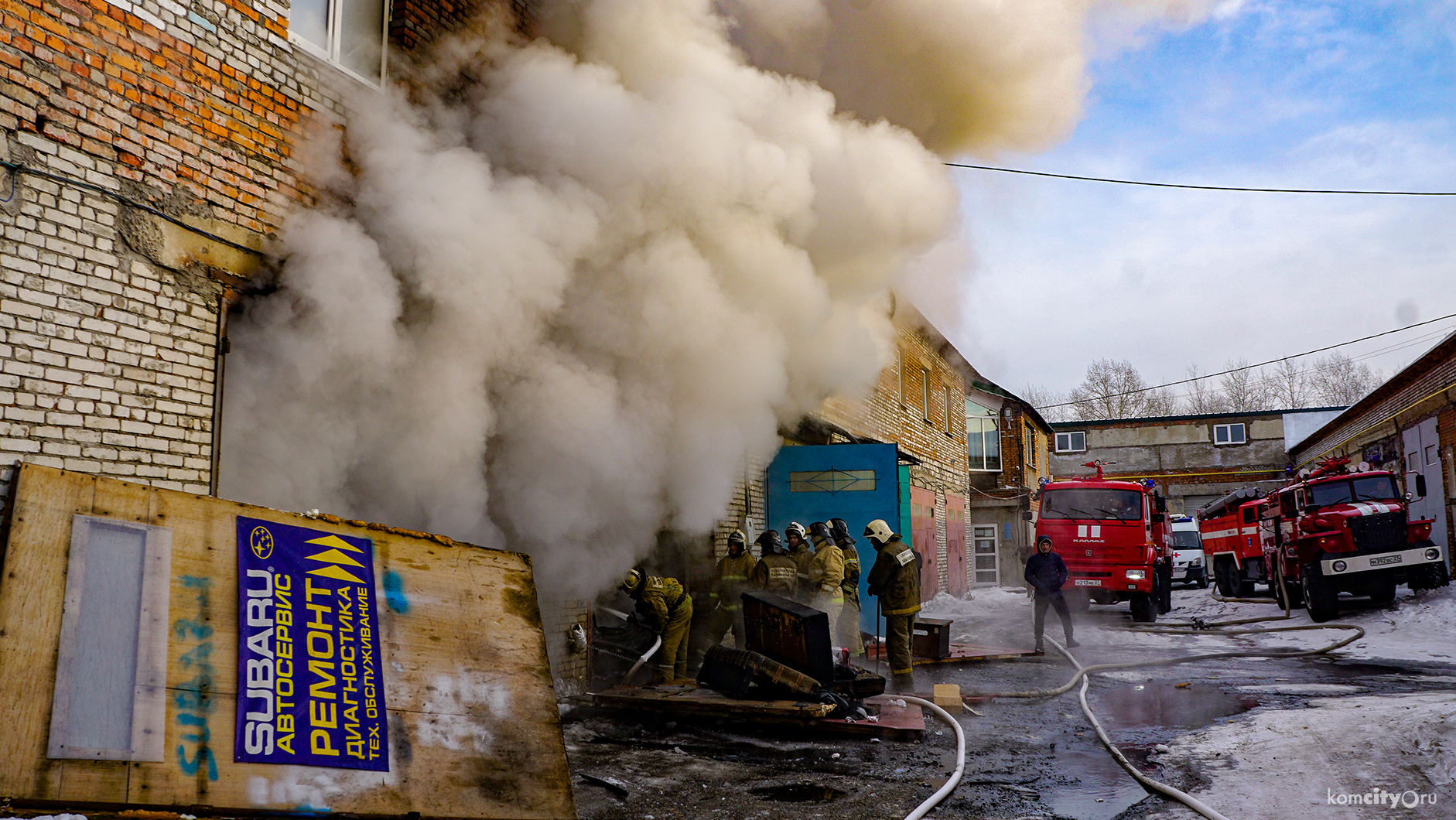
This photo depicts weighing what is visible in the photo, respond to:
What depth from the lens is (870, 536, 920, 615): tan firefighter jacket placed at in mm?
8141

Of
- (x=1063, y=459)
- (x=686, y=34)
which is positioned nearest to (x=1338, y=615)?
(x=686, y=34)

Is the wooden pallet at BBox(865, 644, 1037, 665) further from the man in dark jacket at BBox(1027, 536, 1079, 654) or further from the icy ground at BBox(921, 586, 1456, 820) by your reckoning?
the icy ground at BBox(921, 586, 1456, 820)

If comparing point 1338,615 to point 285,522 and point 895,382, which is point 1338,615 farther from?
point 285,522

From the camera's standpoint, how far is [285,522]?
13.5 ft

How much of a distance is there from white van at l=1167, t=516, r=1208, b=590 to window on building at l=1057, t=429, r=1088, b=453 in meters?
15.4

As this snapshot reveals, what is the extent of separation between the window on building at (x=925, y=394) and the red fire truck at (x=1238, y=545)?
252 inches

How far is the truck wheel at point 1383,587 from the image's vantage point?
1252cm

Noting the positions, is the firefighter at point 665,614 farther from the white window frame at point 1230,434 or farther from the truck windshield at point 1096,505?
the white window frame at point 1230,434

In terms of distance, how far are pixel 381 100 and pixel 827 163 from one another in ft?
12.6

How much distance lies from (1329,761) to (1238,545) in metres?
15.1

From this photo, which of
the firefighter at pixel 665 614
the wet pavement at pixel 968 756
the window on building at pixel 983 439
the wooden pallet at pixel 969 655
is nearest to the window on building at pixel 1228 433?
the window on building at pixel 983 439

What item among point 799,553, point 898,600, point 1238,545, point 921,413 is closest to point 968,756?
point 898,600

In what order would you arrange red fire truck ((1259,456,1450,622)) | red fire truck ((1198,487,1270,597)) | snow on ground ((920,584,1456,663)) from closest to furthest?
snow on ground ((920,584,1456,663)) < red fire truck ((1259,456,1450,622)) < red fire truck ((1198,487,1270,597))

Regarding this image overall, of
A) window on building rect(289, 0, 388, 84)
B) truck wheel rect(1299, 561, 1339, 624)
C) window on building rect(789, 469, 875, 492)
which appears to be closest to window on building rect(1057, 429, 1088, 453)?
truck wheel rect(1299, 561, 1339, 624)
